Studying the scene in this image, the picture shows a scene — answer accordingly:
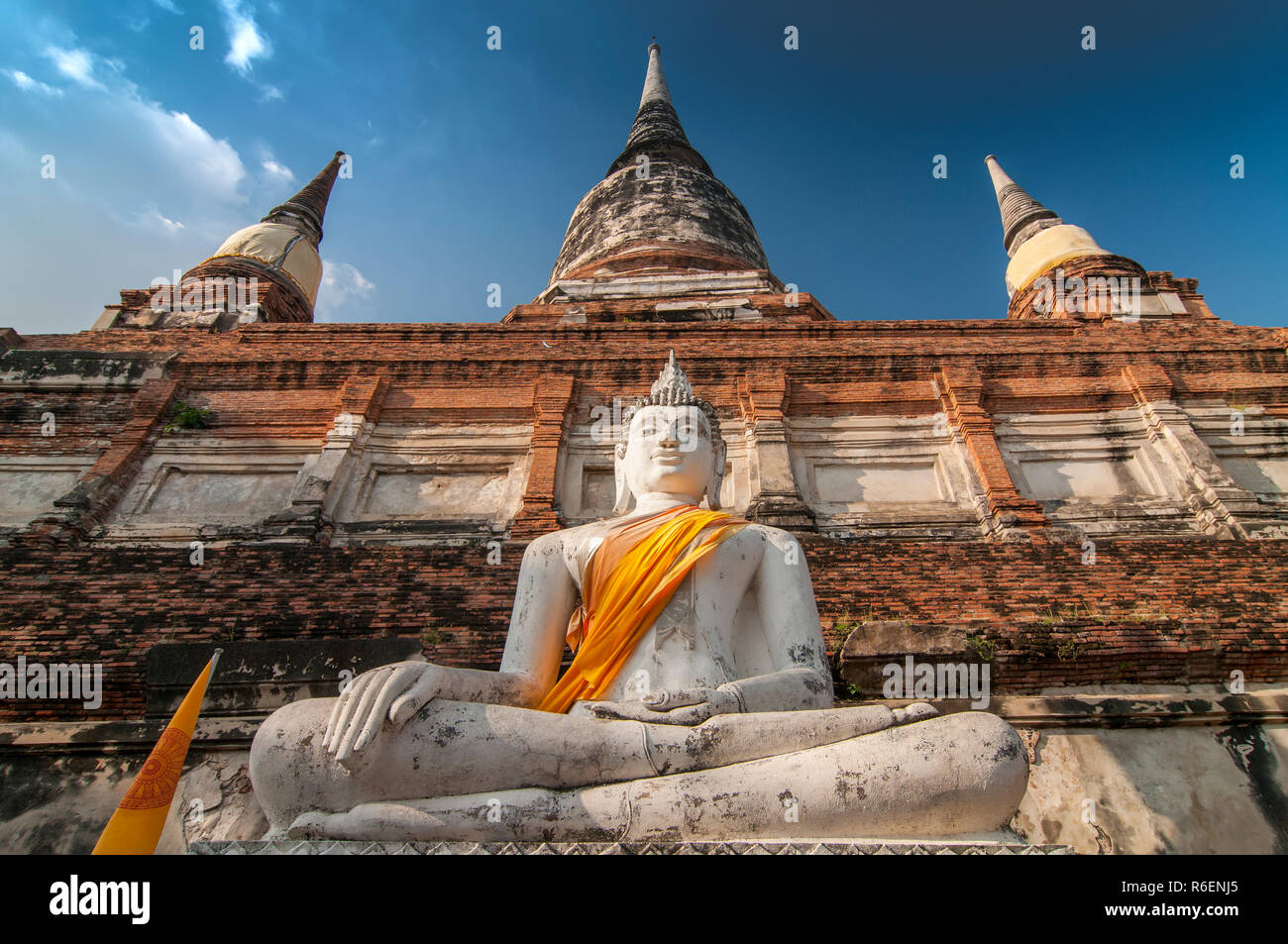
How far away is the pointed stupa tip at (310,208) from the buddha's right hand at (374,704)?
54.8ft

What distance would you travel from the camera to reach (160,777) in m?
3.23

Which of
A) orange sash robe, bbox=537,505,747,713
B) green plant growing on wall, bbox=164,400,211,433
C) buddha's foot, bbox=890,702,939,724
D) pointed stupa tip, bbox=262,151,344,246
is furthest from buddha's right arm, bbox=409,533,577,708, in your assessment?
pointed stupa tip, bbox=262,151,344,246

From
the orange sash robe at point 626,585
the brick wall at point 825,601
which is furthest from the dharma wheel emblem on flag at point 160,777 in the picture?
the brick wall at point 825,601

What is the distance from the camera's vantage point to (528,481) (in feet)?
27.2

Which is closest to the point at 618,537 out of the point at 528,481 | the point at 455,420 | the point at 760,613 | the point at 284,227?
the point at 760,613

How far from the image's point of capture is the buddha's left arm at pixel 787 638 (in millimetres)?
3316

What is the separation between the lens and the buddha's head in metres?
4.57

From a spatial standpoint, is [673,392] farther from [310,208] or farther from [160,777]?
[310,208]

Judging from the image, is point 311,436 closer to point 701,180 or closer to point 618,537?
point 618,537

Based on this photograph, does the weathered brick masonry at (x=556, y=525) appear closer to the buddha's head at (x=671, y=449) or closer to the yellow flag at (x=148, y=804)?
the buddha's head at (x=671, y=449)

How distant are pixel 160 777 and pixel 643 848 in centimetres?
218

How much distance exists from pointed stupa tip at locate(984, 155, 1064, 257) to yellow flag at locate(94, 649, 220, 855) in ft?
61.1

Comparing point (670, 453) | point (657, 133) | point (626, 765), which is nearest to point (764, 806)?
point (626, 765)

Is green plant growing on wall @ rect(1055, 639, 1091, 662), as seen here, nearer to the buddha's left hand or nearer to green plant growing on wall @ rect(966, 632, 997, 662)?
green plant growing on wall @ rect(966, 632, 997, 662)
